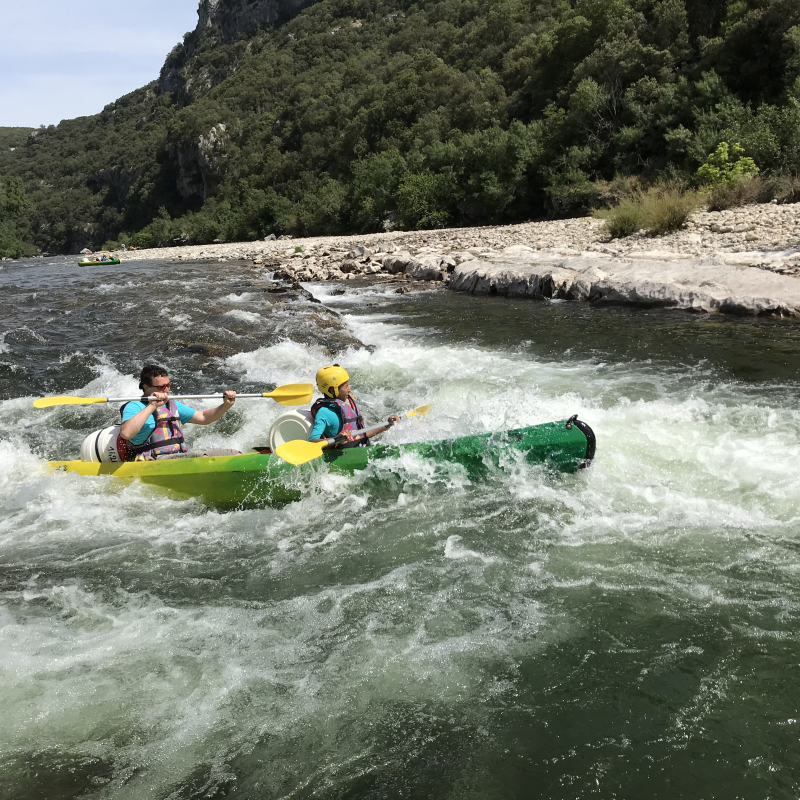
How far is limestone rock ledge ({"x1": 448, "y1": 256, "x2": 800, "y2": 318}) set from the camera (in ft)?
29.6

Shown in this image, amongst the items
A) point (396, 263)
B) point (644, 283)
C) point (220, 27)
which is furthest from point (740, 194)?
point (220, 27)

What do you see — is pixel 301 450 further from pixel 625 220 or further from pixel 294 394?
pixel 625 220

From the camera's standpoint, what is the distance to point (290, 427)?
4902 mm

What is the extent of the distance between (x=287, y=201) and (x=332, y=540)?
45253 millimetres

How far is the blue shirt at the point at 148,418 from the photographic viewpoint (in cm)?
471

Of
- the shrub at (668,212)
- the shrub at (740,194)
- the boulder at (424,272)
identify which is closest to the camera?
the shrub at (668,212)

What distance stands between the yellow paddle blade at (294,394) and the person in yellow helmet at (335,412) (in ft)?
2.47

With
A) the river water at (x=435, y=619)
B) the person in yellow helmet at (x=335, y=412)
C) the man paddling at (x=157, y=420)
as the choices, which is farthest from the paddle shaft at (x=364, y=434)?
the man paddling at (x=157, y=420)

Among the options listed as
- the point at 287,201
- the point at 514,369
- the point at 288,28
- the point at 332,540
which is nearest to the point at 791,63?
the point at 514,369

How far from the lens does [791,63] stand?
66.3 ft

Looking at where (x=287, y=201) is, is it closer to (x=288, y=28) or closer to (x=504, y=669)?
(x=504, y=669)

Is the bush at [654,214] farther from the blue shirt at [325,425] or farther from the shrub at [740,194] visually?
the blue shirt at [325,425]

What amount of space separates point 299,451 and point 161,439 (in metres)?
1.25

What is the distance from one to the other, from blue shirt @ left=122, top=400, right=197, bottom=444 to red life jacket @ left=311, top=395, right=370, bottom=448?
104 cm
